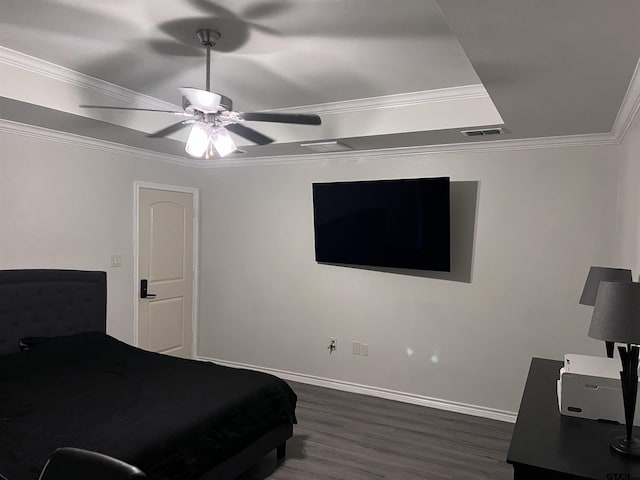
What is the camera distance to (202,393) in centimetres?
304

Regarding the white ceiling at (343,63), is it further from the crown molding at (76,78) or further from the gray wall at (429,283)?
the gray wall at (429,283)

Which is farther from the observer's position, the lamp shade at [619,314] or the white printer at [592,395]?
the white printer at [592,395]

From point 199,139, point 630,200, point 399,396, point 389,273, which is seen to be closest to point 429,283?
point 389,273

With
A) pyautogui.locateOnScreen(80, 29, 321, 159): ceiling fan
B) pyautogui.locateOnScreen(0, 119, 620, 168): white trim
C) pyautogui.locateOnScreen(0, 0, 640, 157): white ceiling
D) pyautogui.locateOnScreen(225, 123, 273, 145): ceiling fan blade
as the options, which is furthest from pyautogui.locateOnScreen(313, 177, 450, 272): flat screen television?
pyautogui.locateOnScreen(80, 29, 321, 159): ceiling fan

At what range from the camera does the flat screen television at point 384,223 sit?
4297 millimetres

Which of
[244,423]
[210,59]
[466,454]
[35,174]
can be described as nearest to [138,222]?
[35,174]

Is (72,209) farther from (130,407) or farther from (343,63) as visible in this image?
(343,63)

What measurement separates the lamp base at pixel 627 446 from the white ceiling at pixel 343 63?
1.57 meters

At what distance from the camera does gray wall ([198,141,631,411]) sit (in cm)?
399

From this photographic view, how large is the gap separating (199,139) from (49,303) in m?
2.21

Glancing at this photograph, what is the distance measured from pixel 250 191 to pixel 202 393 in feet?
9.29

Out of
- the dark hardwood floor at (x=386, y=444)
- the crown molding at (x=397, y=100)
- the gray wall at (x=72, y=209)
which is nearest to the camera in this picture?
the dark hardwood floor at (x=386, y=444)

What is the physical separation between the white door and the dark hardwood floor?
176 cm

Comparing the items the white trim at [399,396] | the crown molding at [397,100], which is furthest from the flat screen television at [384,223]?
the white trim at [399,396]
